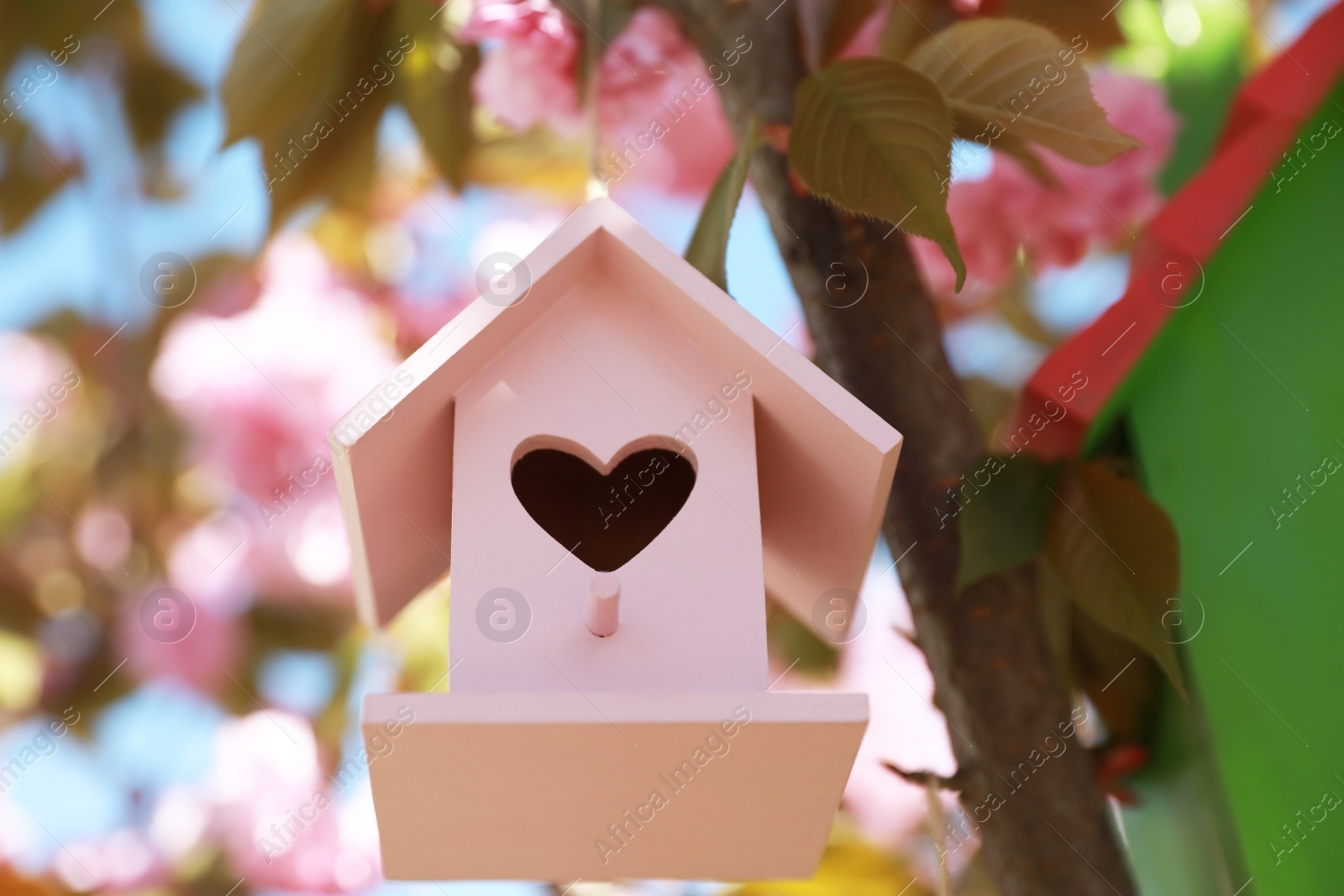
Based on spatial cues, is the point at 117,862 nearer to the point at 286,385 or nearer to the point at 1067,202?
the point at 286,385

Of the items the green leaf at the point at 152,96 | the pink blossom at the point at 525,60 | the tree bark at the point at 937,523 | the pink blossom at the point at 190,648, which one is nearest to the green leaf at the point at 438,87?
the pink blossom at the point at 525,60

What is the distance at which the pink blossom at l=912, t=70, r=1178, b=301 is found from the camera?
144 cm

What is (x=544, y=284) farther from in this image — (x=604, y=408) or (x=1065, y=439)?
(x=1065, y=439)

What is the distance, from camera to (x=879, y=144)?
2.70 ft

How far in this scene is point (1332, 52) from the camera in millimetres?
1083

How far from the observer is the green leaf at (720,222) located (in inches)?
35.4

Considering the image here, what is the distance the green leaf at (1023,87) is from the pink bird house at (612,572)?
0.78ft

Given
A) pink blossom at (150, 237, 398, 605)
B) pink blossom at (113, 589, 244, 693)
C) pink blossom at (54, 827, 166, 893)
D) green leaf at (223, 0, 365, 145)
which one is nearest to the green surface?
green leaf at (223, 0, 365, 145)

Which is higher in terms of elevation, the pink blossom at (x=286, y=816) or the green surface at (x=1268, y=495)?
the pink blossom at (x=286, y=816)

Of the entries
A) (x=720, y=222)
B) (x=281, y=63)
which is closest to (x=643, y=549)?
(x=720, y=222)

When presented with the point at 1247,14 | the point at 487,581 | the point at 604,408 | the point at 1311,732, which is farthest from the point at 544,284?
the point at 1247,14

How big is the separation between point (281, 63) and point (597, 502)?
0.49 metres

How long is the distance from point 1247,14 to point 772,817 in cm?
151

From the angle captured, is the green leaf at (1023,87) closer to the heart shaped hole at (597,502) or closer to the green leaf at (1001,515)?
the green leaf at (1001,515)
